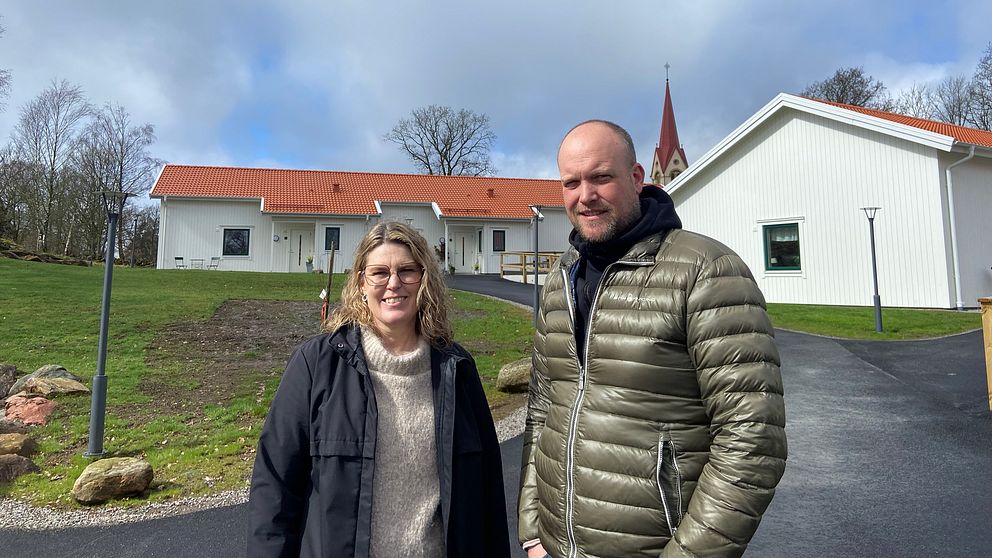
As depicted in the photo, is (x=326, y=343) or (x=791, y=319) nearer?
(x=326, y=343)

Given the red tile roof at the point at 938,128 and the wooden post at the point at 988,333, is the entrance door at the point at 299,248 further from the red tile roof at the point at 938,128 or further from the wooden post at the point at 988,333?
the wooden post at the point at 988,333

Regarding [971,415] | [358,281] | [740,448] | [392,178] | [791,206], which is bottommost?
[971,415]

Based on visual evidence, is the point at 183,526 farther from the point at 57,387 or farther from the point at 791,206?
the point at 791,206

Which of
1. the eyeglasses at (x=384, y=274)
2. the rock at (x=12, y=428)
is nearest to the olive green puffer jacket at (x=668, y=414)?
the eyeglasses at (x=384, y=274)

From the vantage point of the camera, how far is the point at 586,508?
166 cm

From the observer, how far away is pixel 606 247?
5.84 feet

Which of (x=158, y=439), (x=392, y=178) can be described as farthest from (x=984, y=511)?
(x=392, y=178)

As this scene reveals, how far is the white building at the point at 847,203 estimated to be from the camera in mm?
13383

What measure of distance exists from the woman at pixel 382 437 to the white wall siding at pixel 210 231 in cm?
2705

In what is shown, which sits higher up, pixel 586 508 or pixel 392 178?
pixel 392 178

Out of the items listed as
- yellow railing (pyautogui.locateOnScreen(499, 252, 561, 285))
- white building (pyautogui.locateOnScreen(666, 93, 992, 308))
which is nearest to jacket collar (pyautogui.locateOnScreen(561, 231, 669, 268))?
white building (pyautogui.locateOnScreen(666, 93, 992, 308))

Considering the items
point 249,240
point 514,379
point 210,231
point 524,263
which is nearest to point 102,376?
point 514,379

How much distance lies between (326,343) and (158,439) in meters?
5.34

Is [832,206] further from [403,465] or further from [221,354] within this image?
[403,465]
